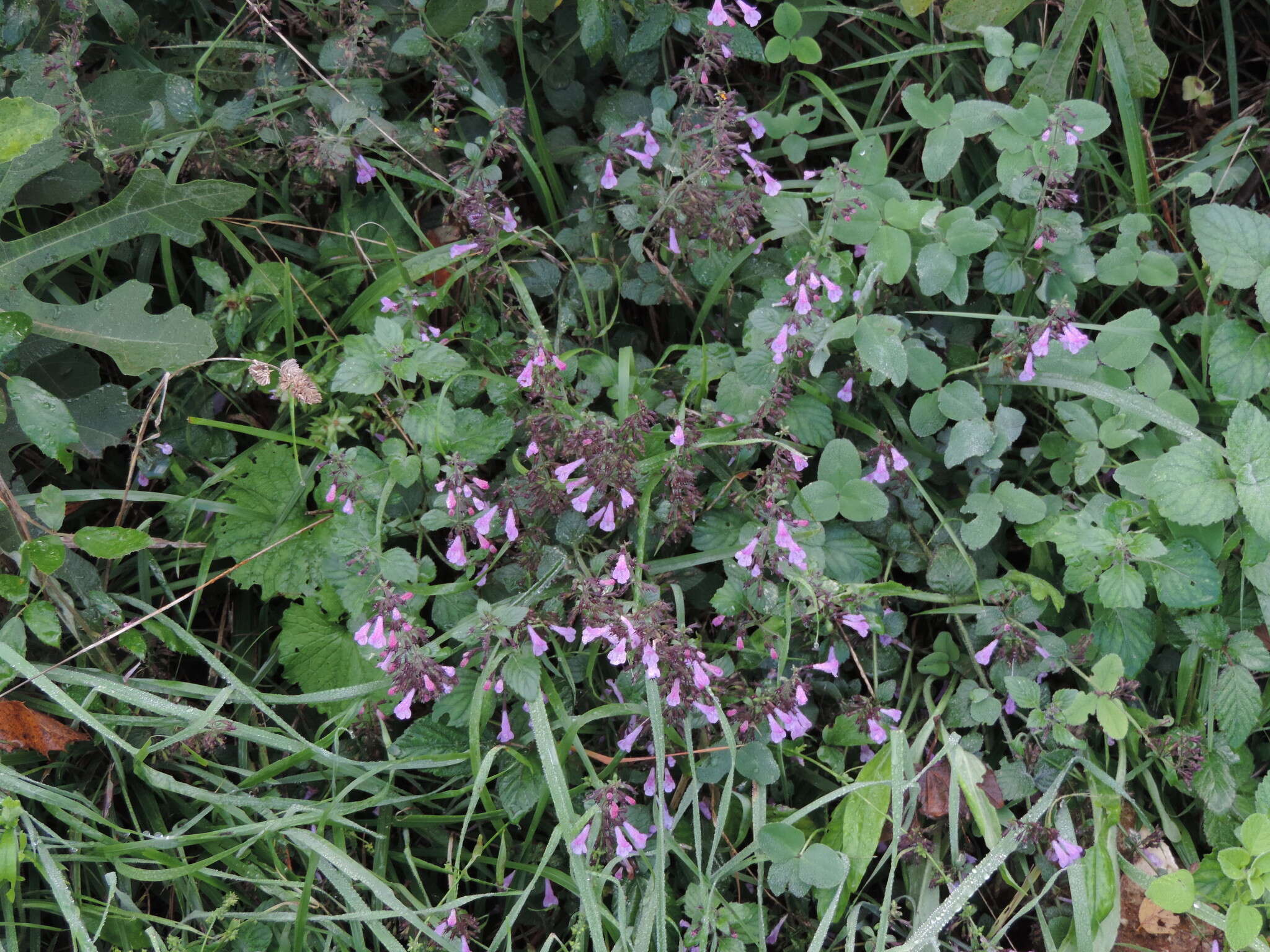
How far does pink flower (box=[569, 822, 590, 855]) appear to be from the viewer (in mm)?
2197

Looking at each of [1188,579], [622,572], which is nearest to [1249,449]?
[1188,579]

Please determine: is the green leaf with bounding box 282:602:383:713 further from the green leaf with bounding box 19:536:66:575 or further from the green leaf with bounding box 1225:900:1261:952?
the green leaf with bounding box 1225:900:1261:952

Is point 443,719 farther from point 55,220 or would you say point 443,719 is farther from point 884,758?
point 55,220

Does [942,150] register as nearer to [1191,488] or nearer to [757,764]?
[1191,488]

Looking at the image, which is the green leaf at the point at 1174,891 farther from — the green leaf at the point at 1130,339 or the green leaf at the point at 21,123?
the green leaf at the point at 21,123

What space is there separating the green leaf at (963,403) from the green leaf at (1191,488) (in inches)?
16.2

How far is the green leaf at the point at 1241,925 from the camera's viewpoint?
7.02 feet

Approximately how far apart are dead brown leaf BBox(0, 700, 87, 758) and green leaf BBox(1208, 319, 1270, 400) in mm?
3027

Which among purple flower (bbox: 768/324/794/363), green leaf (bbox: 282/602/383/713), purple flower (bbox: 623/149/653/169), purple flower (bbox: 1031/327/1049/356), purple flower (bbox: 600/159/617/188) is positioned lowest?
green leaf (bbox: 282/602/383/713)

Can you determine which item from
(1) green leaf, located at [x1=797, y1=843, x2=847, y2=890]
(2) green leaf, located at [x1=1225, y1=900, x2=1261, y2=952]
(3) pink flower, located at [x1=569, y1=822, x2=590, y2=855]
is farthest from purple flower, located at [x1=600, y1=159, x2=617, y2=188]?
(2) green leaf, located at [x1=1225, y1=900, x2=1261, y2=952]

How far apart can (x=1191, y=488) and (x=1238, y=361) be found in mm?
473

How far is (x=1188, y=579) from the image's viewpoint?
7.65 feet

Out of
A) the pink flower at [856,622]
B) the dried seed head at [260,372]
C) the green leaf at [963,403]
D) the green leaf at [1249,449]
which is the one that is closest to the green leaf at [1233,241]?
the green leaf at [1249,449]

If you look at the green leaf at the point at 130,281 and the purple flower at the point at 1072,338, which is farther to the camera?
the green leaf at the point at 130,281
